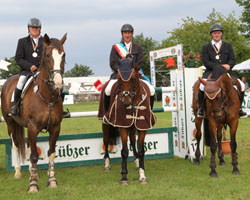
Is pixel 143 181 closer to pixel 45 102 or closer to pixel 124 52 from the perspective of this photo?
pixel 45 102

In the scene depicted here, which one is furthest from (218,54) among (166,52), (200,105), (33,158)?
(166,52)

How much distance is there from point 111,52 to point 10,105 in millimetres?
2457

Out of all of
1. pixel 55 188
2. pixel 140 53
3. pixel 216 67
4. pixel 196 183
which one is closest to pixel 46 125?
pixel 55 188

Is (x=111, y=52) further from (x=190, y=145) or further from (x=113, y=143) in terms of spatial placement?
(x=190, y=145)

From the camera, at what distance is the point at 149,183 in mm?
6730

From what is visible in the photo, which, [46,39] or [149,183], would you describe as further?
[149,183]

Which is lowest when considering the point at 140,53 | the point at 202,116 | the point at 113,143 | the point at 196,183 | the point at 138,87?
the point at 196,183

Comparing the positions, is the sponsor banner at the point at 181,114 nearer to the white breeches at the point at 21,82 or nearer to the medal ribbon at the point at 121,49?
the medal ribbon at the point at 121,49

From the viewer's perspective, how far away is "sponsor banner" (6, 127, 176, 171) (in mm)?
8422

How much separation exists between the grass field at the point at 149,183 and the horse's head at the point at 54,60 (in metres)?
1.94

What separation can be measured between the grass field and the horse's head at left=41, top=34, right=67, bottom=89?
6.36ft

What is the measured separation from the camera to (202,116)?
800cm

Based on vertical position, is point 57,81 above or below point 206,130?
above

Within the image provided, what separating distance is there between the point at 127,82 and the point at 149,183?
198 cm
